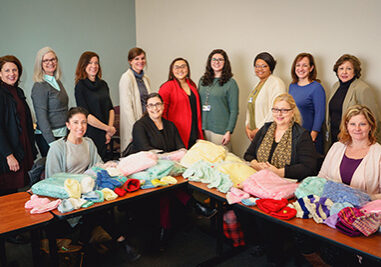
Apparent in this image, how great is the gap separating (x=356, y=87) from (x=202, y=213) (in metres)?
1.96

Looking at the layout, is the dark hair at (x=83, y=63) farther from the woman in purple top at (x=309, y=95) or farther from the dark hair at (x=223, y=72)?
the woman in purple top at (x=309, y=95)

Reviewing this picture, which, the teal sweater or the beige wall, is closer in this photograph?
the beige wall

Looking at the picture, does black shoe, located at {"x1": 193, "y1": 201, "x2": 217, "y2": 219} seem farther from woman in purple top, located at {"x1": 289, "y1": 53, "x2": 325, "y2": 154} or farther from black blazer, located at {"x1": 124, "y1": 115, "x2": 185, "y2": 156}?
woman in purple top, located at {"x1": 289, "y1": 53, "x2": 325, "y2": 154}

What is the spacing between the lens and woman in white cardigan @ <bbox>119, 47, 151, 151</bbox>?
11.6ft

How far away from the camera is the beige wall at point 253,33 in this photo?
3.46 meters

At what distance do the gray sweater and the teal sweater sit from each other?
59.9 inches

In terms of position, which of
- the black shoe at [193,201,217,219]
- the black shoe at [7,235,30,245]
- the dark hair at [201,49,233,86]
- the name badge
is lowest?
the black shoe at [7,235,30,245]

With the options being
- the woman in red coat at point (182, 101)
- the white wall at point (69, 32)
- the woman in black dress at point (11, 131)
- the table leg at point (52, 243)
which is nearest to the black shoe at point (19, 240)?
the woman in black dress at point (11, 131)

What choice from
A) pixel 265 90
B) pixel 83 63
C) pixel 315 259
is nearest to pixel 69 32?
pixel 83 63

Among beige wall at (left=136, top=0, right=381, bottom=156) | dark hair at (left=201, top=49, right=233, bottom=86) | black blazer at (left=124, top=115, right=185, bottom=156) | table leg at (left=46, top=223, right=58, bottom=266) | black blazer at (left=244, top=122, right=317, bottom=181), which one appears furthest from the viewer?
dark hair at (left=201, top=49, right=233, bottom=86)

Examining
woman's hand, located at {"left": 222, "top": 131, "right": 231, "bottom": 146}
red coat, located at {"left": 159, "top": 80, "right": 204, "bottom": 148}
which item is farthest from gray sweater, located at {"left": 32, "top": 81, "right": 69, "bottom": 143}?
woman's hand, located at {"left": 222, "top": 131, "right": 231, "bottom": 146}

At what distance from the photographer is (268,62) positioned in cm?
357

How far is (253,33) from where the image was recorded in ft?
14.2

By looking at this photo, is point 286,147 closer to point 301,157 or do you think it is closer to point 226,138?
point 301,157
